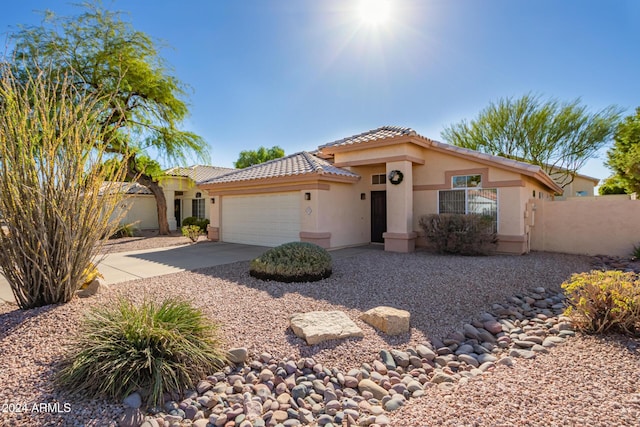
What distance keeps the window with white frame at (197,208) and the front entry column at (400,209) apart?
17198 millimetres

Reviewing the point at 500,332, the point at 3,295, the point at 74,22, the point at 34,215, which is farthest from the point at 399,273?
the point at 74,22

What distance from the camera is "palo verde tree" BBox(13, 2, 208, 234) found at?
15.0m

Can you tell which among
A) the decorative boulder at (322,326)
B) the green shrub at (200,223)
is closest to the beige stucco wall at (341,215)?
the decorative boulder at (322,326)

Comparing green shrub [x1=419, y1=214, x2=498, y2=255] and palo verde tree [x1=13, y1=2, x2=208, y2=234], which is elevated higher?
palo verde tree [x1=13, y1=2, x2=208, y2=234]

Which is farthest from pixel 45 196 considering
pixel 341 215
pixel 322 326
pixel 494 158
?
pixel 494 158

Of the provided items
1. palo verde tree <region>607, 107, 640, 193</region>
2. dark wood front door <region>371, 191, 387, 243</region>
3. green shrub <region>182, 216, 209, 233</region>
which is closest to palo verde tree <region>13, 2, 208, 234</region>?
green shrub <region>182, 216, 209, 233</region>

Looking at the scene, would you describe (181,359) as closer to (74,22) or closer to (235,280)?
(235,280)

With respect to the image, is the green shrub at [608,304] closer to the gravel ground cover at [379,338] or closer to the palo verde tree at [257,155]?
the gravel ground cover at [379,338]

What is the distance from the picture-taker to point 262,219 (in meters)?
14.7

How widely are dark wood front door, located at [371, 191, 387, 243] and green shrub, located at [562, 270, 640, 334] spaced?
935cm

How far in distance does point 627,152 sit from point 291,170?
20.5 meters

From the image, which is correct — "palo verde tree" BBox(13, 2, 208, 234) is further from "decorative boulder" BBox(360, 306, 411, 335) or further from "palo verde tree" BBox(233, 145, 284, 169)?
"palo verde tree" BBox(233, 145, 284, 169)

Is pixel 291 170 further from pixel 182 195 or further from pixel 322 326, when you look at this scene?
pixel 182 195

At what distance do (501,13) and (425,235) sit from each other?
7.18m
